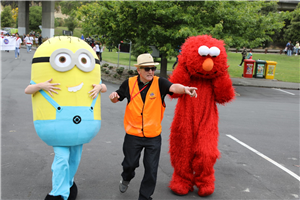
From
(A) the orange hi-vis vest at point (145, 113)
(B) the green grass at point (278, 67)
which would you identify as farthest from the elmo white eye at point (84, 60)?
(B) the green grass at point (278, 67)

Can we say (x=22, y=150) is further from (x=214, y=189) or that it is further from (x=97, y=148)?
(x=214, y=189)

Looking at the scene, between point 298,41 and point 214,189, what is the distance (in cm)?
4196

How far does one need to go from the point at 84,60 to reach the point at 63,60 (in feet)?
0.78

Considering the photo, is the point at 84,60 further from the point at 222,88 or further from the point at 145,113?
the point at 222,88

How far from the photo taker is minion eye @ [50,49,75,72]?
135 inches

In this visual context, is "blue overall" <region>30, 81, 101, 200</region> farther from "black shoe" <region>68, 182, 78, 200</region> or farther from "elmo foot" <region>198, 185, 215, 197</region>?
"elmo foot" <region>198, 185, 215, 197</region>

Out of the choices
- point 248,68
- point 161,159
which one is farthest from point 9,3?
point 161,159

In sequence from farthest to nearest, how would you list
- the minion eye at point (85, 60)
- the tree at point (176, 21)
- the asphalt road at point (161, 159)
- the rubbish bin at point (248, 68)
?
1. the rubbish bin at point (248, 68)
2. the tree at point (176, 21)
3. the asphalt road at point (161, 159)
4. the minion eye at point (85, 60)

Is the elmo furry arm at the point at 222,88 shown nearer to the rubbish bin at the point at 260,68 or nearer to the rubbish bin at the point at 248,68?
the rubbish bin at the point at 248,68

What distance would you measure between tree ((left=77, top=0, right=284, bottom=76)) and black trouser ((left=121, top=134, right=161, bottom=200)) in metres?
8.82

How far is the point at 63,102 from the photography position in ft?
11.3

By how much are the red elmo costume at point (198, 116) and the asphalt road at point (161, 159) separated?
1.01 feet

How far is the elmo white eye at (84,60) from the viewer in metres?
3.52

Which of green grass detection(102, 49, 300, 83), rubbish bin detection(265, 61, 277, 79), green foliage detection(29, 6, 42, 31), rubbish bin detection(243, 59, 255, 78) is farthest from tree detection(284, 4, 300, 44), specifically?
green foliage detection(29, 6, 42, 31)
